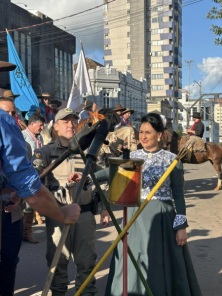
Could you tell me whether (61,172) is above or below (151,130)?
below

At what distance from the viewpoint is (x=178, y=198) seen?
153 inches

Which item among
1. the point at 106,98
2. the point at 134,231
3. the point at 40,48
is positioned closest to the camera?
the point at 134,231

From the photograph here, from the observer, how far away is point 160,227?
3865 millimetres

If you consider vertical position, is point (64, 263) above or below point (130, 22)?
below

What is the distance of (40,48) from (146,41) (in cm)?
9115

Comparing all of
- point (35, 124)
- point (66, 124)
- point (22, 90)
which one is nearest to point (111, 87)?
point (22, 90)

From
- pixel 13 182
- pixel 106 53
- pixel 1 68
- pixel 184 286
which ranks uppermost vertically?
pixel 106 53

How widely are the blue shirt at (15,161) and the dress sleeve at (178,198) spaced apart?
2.01 meters

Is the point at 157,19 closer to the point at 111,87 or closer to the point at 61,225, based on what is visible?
the point at 111,87

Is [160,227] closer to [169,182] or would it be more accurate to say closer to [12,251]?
[169,182]

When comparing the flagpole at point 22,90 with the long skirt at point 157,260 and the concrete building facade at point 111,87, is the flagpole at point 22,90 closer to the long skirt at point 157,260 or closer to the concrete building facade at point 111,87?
the long skirt at point 157,260

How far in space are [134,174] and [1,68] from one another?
1066 mm

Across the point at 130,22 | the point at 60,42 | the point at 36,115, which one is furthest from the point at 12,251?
the point at 130,22

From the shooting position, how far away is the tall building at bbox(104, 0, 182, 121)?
120 meters
